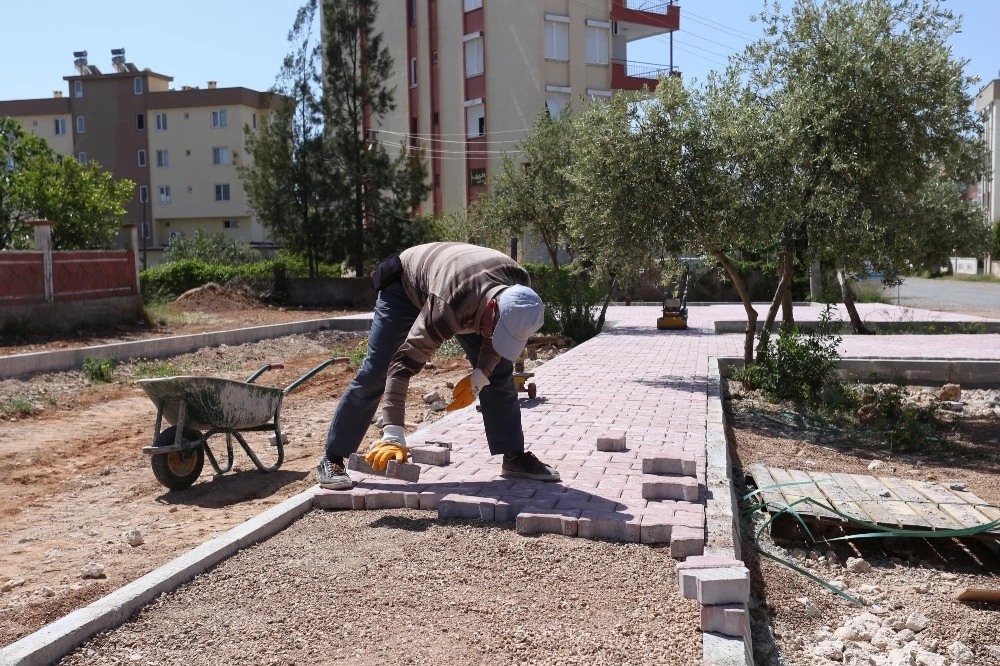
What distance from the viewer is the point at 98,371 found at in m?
13.1

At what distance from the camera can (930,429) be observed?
9.40 meters

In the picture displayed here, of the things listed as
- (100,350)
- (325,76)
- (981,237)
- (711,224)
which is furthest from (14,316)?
(981,237)

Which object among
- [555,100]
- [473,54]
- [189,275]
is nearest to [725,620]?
[189,275]

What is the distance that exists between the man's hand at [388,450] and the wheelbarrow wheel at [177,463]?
6.48ft

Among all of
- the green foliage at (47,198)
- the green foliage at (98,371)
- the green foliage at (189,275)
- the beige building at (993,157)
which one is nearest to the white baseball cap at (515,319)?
the green foliage at (98,371)

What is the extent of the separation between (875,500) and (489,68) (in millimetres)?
34097

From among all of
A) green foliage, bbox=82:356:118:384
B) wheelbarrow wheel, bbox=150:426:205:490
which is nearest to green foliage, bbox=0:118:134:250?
green foliage, bbox=82:356:118:384

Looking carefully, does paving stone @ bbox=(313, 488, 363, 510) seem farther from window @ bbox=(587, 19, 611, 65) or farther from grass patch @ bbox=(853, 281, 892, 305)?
window @ bbox=(587, 19, 611, 65)

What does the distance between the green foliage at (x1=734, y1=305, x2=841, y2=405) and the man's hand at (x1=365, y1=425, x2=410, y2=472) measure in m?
6.65

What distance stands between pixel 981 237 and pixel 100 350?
1890 centimetres

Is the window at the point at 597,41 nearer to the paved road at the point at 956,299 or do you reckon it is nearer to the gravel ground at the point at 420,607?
the paved road at the point at 956,299

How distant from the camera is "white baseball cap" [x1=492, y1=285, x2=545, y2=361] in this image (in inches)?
178

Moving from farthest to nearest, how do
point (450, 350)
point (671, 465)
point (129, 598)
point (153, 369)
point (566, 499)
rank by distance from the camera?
point (450, 350)
point (153, 369)
point (671, 465)
point (566, 499)
point (129, 598)

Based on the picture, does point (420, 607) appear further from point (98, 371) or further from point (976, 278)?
point (976, 278)
